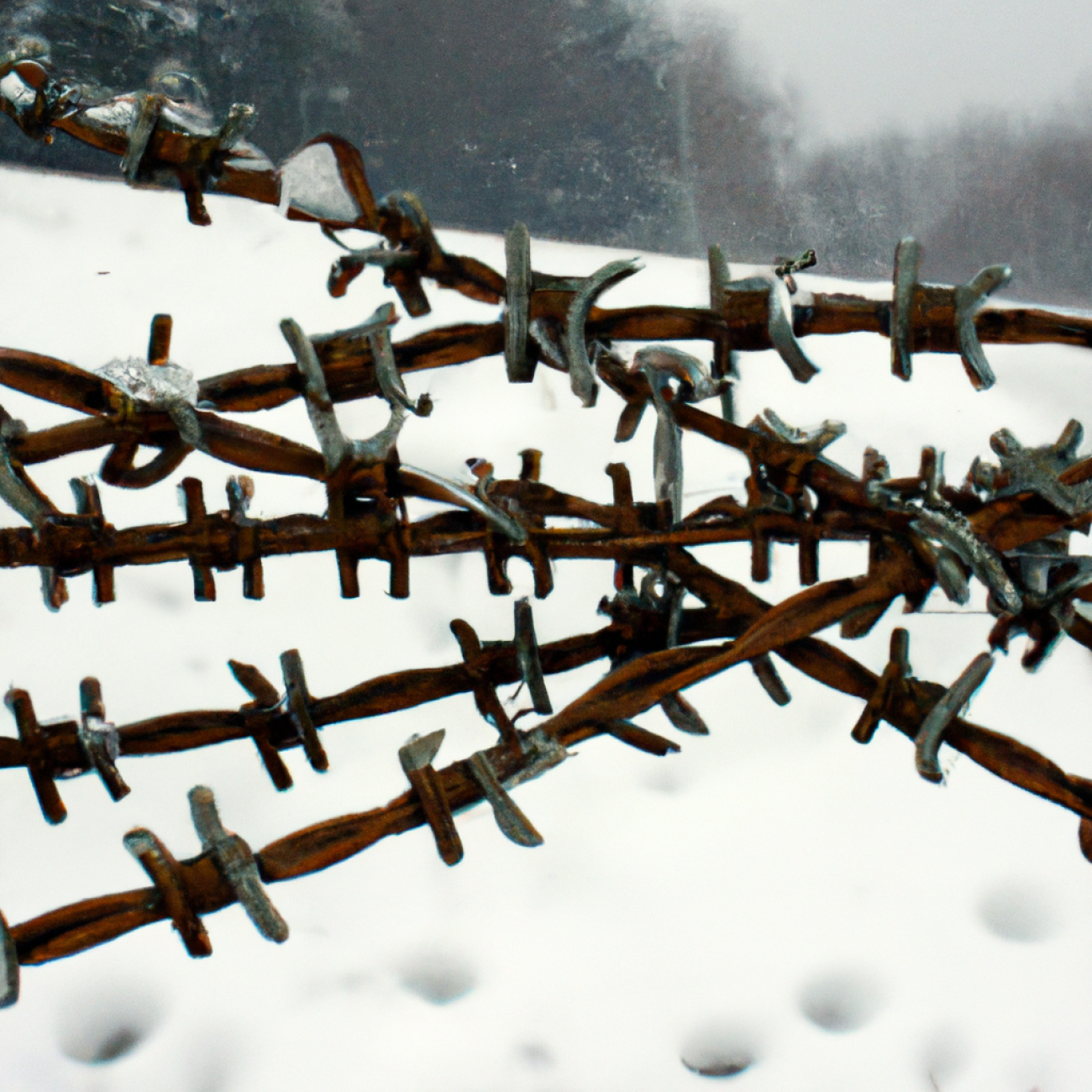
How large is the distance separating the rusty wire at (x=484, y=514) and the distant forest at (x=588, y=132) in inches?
12.1

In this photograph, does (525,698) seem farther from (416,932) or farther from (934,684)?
(934,684)

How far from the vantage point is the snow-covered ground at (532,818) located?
1.48 feet

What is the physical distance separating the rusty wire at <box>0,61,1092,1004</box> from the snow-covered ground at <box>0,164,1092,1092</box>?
104 millimetres

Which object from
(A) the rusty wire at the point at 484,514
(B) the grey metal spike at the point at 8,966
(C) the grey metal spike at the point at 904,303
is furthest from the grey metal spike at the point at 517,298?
(B) the grey metal spike at the point at 8,966

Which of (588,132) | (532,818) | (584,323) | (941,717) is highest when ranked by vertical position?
(588,132)

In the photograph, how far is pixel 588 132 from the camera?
27.3 inches

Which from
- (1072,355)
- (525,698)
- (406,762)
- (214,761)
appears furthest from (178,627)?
(1072,355)

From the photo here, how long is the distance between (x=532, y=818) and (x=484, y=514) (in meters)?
0.21

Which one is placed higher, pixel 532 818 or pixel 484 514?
pixel 484 514

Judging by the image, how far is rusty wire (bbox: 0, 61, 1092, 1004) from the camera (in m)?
0.35

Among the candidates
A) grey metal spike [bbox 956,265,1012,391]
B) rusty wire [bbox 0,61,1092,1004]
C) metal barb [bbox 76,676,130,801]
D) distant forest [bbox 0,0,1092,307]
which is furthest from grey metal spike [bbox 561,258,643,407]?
distant forest [bbox 0,0,1092,307]

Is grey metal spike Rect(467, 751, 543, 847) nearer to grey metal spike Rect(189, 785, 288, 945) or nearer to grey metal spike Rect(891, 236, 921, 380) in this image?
grey metal spike Rect(189, 785, 288, 945)

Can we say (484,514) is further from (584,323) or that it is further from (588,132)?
(588,132)

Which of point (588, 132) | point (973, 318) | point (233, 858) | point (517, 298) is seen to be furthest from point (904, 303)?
point (588, 132)
